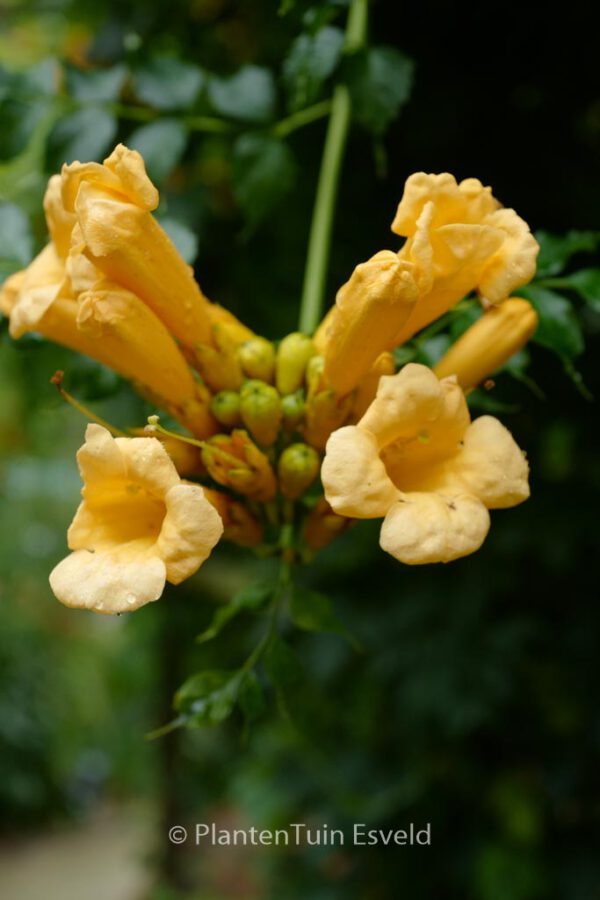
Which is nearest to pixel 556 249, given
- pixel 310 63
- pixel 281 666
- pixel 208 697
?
pixel 310 63

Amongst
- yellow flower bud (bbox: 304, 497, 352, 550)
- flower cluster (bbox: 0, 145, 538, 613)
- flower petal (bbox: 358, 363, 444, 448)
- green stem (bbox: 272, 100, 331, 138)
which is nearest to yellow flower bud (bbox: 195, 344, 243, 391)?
flower cluster (bbox: 0, 145, 538, 613)

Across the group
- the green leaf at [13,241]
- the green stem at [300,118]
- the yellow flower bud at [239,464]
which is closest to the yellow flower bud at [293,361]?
the yellow flower bud at [239,464]

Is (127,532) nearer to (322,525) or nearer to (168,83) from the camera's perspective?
(322,525)

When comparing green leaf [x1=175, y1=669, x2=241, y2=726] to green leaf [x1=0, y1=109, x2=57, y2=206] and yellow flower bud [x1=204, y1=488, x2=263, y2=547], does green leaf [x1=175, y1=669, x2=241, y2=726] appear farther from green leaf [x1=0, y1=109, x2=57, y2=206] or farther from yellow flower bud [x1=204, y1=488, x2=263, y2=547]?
green leaf [x1=0, y1=109, x2=57, y2=206]

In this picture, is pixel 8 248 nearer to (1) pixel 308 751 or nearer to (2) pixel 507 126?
(2) pixel 507 126


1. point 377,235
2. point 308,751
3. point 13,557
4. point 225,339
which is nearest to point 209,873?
point 13,557

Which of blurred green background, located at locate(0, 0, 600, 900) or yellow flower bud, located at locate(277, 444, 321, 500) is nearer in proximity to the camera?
yellow flower bud, located at locate(277, 444, 321, 500)
